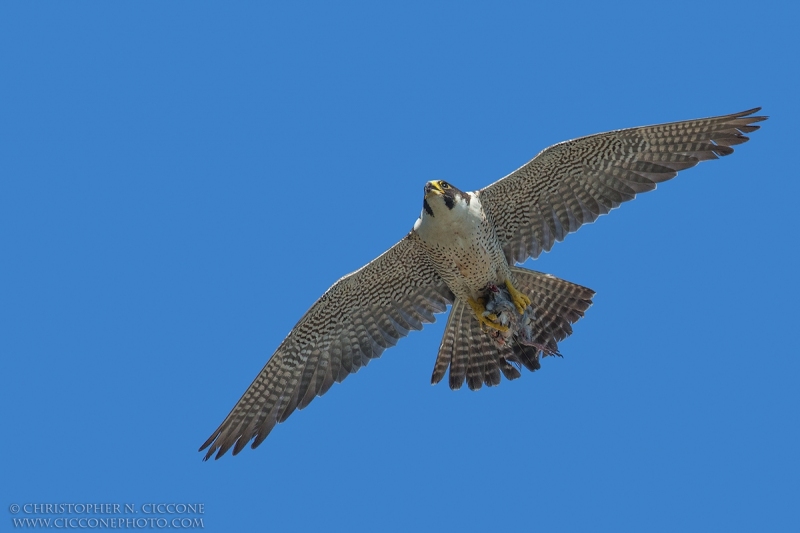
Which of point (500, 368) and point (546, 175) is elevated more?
point (546, 175)

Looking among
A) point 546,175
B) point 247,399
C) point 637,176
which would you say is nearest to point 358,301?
point 247,399

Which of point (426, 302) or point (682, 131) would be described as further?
point (426, 302)

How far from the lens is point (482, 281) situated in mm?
14047

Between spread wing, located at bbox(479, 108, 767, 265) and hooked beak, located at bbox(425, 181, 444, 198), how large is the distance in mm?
874

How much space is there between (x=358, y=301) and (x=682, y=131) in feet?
14.1

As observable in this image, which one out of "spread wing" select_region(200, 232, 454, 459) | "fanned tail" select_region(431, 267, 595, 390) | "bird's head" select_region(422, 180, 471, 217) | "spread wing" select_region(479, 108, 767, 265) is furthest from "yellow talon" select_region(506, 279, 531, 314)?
"bird's head" select_region(422, 180, 471, 217)

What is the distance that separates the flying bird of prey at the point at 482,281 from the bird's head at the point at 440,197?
1 centimetres

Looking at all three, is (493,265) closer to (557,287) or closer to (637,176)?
(557,287)

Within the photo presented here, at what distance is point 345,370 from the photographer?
14.7 metres

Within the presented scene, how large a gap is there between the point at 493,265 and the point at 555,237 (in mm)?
876

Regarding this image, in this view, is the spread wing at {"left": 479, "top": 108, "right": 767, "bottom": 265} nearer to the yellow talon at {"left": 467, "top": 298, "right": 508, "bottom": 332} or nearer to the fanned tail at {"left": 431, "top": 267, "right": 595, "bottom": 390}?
the fanned tail at {"left": 431, "top": 267, "right": 595, "bottom": 390}

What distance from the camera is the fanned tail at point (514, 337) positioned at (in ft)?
46.6

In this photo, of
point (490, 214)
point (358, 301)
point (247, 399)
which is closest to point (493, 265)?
point (490, 214)

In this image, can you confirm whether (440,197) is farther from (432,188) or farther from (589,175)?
(589,175)
